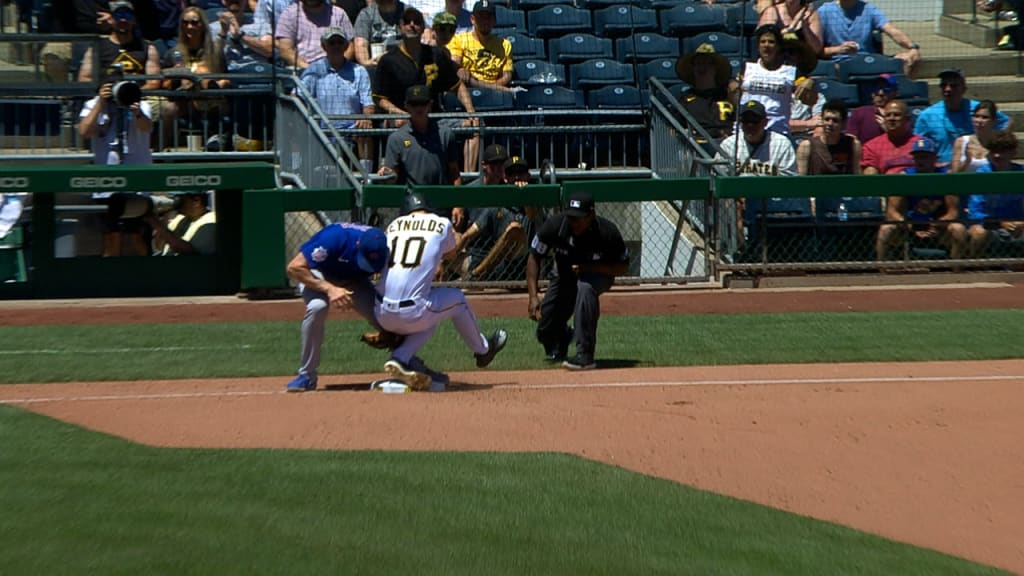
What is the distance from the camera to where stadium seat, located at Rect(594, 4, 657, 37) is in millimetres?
19641

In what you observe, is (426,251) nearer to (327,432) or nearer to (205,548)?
(327,432)

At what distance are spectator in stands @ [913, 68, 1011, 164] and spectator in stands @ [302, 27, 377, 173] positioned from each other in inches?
254

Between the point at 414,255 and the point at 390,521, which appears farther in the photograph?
the point at 414,255

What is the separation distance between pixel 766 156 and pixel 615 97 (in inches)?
92.4

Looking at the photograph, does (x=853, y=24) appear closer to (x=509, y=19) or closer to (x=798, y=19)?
(x=798, y=19)

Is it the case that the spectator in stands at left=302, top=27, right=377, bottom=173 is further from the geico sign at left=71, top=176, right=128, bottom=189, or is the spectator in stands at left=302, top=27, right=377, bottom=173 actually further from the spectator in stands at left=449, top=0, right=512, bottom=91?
the geico sign at left=71, top=176, right=128, bottom=189

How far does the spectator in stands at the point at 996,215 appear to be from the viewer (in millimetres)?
16500

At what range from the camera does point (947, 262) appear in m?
16.3

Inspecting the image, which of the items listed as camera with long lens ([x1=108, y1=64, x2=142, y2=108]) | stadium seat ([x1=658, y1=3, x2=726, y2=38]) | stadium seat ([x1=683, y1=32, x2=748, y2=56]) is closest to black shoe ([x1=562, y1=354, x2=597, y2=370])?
camera with long lens ([x1=108, y1=64, x2=142, y2=108])

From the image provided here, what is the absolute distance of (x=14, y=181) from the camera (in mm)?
15781

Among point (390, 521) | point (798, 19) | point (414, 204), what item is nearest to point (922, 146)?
point (798, 19)

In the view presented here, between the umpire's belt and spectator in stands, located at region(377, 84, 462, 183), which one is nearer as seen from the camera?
the umpire's belt

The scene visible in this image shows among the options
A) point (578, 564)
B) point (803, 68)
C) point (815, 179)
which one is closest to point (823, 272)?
point (815, 179)

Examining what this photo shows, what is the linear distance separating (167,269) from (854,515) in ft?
36.4
